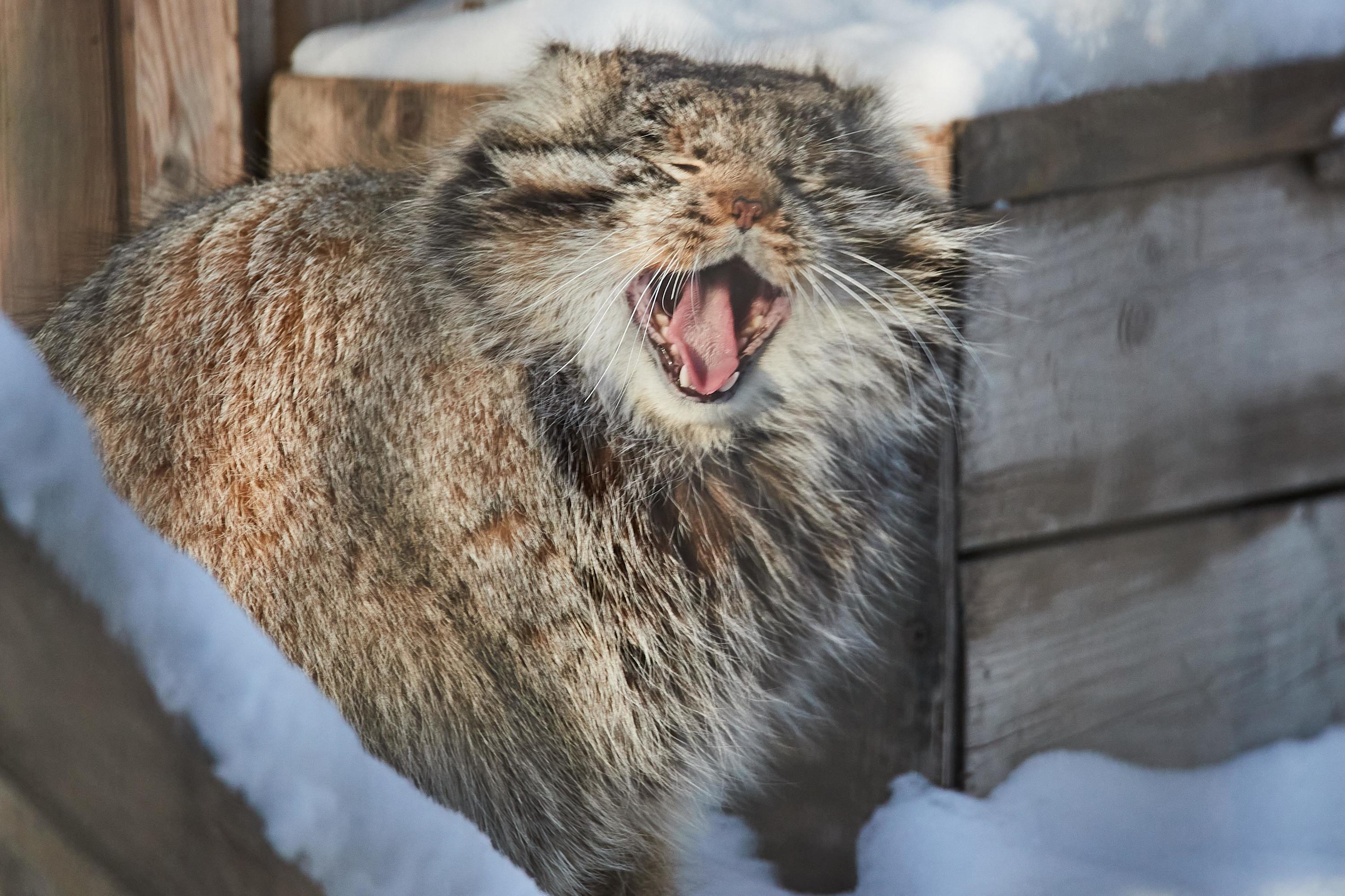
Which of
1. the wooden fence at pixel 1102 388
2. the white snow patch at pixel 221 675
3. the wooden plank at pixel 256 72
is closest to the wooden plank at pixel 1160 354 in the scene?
the wooden fence at pixel 1102 388

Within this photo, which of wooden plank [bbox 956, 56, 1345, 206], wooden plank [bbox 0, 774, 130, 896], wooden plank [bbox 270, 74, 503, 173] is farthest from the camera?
wooden plank [bbox 270, 74, 503, 173]

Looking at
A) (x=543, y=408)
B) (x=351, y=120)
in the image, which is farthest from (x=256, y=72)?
(x=543, y=408)

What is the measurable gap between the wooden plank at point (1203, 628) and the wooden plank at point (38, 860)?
728mm

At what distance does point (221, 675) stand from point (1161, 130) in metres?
0.66

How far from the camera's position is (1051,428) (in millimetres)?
859

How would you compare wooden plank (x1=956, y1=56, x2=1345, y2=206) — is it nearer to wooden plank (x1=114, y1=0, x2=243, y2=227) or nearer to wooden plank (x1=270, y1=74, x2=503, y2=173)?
wooden plank (x1=270, y1=74, x2=503, y2=173)

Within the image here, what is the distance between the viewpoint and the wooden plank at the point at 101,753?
0.31m

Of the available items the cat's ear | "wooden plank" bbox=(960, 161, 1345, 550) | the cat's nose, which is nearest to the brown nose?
the cat's nose

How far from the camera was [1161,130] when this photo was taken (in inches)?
28.7

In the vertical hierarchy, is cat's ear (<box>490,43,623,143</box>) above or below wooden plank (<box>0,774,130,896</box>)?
above

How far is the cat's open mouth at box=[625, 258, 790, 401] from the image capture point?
67 centimetres

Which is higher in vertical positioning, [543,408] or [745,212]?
[745,212]

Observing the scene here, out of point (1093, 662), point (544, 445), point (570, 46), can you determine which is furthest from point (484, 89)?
point (1093, 662)

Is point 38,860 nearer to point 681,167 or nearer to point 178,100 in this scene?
point 681,167
